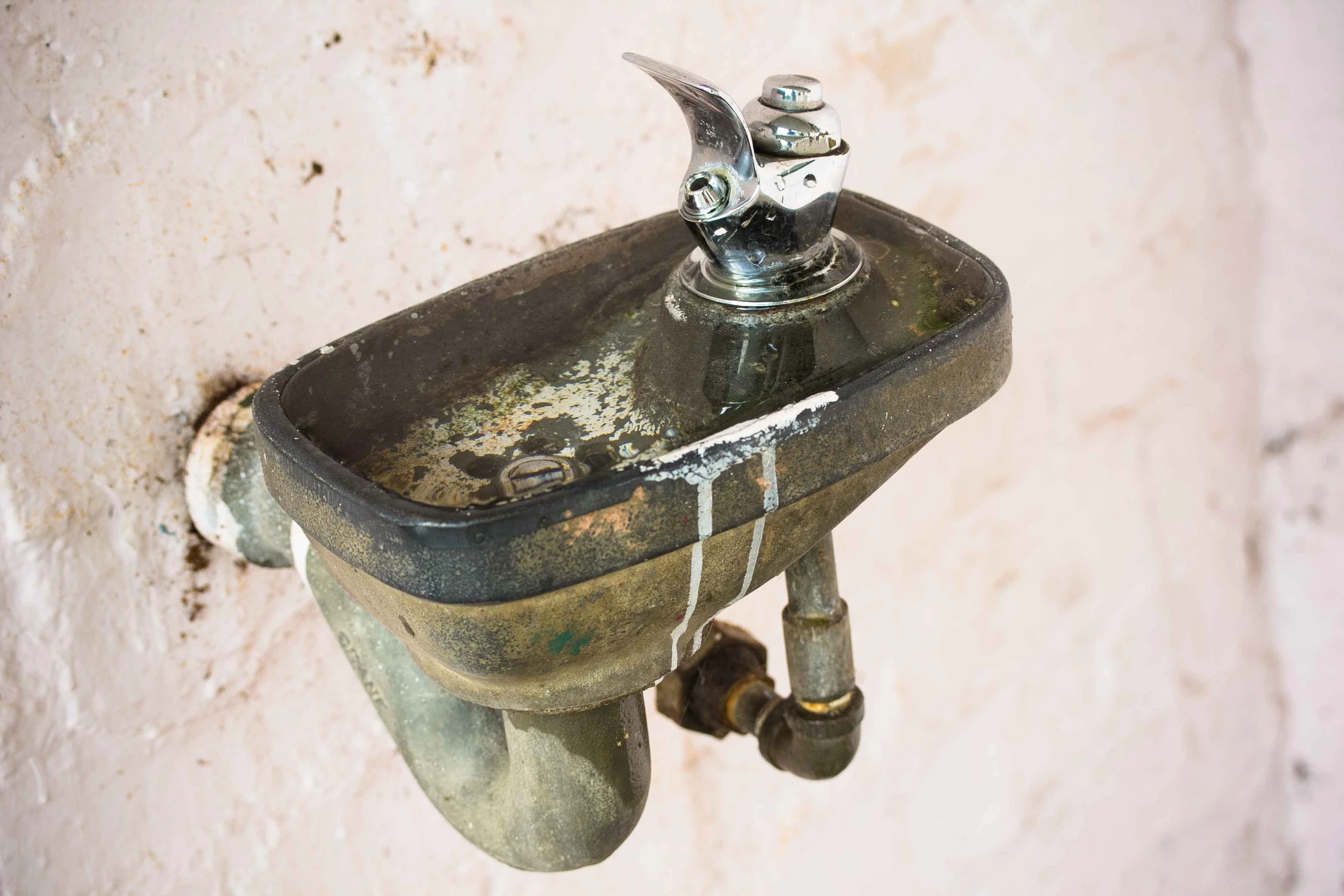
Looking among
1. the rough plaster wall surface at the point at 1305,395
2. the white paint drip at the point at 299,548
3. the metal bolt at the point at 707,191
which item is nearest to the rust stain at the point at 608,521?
the metal bolt at the point at 707,191

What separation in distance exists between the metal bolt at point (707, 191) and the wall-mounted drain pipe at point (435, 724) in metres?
0.23

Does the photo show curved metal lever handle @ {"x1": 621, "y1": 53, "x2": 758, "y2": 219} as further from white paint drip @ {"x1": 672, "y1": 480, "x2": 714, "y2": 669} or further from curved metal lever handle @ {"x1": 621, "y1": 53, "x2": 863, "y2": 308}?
white paint drip @ {"x1": 672, "y1": 480, "x2": 714, "y2": 669}

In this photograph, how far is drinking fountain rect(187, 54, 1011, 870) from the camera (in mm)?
369

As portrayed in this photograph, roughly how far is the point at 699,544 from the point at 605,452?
0.05 meters

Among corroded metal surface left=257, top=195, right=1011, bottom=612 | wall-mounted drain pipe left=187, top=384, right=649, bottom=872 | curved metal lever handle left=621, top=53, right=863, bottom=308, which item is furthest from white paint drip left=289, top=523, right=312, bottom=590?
curved metal lever handle left=621, top=53, right=863, bottom=308

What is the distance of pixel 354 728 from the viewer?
0.71m

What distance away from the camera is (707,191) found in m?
0.44

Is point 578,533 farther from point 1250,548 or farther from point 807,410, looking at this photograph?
point 1250,548

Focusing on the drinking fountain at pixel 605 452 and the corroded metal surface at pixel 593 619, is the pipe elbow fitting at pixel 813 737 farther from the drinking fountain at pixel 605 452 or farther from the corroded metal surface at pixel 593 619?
the corroded metal surface at pixel 593 619

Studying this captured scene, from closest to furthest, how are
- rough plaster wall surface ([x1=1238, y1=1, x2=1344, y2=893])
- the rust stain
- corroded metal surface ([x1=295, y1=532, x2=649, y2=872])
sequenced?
the rust stain → corroded metal surface ([x1=295, y1=532, x2=649, y2=872]) → rough plaster wall surface ([x1=1238, y1=1, x2=1344, y2=893])

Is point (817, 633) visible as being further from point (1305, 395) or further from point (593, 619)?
point (1305, 395)

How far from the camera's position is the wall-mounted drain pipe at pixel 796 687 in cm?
59

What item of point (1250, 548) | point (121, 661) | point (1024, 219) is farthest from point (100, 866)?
point (1250, 548)

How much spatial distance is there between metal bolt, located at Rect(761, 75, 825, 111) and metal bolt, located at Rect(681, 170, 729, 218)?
0.14 ft
